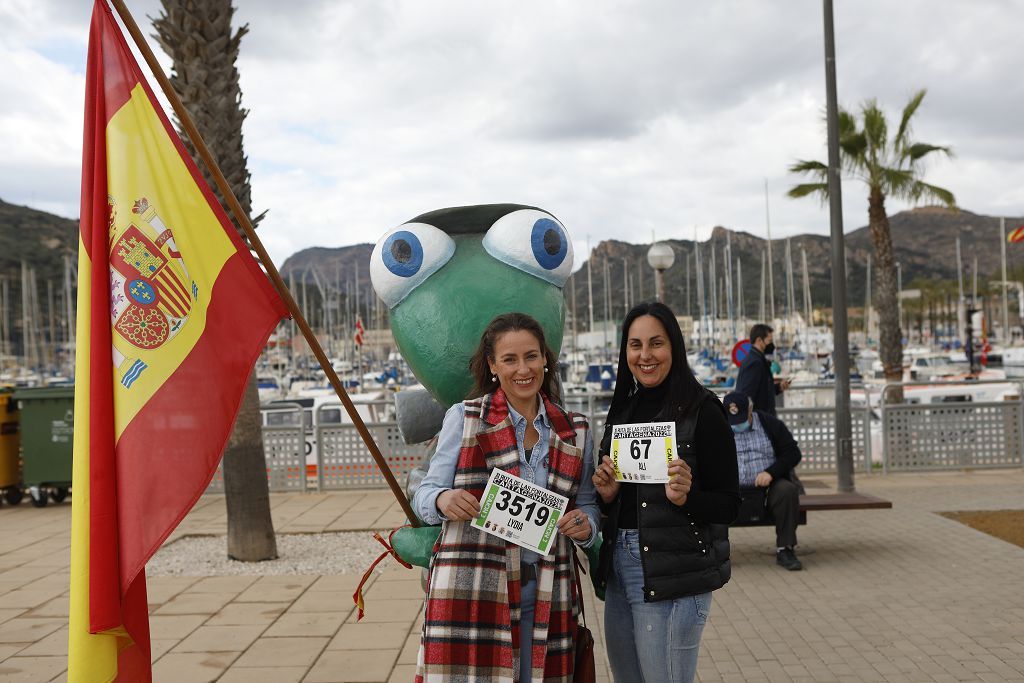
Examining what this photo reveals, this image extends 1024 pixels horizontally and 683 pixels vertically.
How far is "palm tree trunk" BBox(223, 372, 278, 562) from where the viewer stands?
741 cm

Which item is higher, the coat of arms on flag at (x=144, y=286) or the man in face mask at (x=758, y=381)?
the coat of arms on flag at (x=144, y=286)

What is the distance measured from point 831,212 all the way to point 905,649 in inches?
251

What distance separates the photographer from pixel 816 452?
11352 millimetres

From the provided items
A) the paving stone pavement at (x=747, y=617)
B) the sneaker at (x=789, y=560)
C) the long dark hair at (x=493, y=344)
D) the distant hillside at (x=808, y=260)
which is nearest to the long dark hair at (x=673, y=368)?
the long dark hair at (x=493, y=344)

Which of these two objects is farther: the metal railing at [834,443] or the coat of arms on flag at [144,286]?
the metal railing at [834,443]

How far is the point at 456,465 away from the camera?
277 cm

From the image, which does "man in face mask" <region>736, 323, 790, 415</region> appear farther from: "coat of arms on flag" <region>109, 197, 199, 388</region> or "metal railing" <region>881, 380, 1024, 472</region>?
"coat of arms on flag" <region>109, 197, 199, 388</region>

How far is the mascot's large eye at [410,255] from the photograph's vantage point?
12.8ft

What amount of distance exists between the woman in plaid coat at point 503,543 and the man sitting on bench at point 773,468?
4288mm

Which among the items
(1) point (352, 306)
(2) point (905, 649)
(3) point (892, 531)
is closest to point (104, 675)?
(2) point (905, 649)

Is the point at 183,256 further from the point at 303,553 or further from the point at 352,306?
the point at 352,306

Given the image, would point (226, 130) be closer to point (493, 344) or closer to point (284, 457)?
point (284, 457)

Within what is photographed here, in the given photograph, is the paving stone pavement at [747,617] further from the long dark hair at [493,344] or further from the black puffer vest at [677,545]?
the long dark hair at [493,344]

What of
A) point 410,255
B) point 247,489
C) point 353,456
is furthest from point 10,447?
point 410,255
